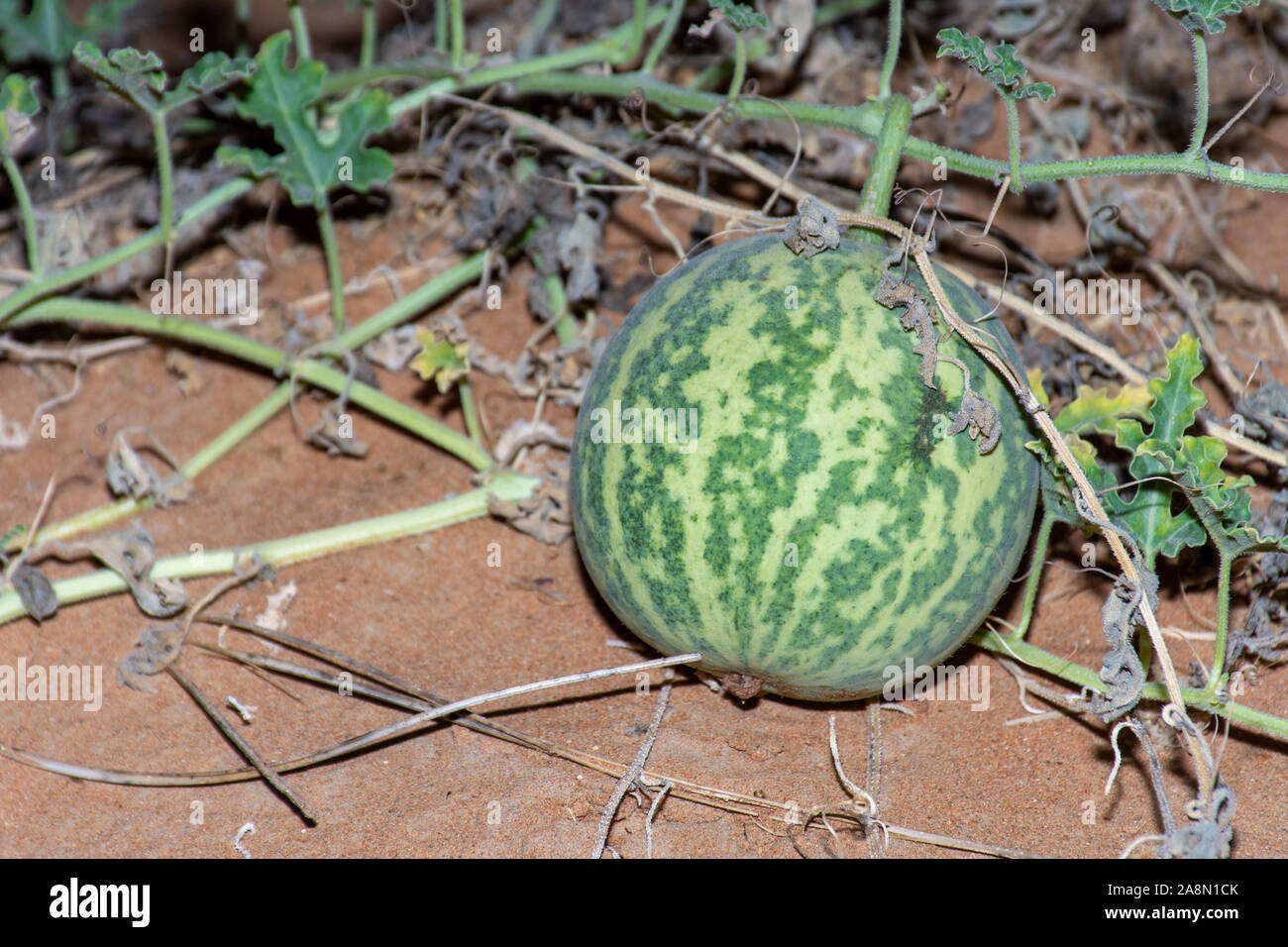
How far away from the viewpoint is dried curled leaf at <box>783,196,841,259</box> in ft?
6.73

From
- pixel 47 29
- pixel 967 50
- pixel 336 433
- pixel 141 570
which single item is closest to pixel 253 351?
pixel 336 433

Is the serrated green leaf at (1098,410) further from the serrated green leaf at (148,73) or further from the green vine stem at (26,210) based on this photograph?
the green vine stem at (26,210)

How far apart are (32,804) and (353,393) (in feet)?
3.74

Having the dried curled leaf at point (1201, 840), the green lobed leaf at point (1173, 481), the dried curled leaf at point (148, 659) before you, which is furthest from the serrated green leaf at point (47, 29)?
the dried curled leaf at point (1201, 840)

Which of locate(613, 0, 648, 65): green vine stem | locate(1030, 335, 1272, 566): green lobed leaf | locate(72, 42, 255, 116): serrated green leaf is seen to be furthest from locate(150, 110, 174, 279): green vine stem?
locate(1030, 335, 1272, 566): green lobed leaf

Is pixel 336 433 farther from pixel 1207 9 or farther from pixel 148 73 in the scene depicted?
pixel 1207 9

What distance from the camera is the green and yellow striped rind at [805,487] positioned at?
1.88 meters

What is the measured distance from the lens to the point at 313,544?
2625 millimetres

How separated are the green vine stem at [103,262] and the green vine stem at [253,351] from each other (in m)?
0.06

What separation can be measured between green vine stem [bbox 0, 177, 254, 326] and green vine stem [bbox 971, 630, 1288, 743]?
2.00 meters

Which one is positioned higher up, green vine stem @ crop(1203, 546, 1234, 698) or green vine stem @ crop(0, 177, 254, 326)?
green vine stem @ crop(0, 177, 254, 326)

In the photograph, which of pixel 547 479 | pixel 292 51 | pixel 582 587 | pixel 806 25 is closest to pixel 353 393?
pixel 547 479

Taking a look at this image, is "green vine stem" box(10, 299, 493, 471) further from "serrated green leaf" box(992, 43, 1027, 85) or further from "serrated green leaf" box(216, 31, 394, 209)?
"serrated green leaf" box(992, 43, 1027, 85)

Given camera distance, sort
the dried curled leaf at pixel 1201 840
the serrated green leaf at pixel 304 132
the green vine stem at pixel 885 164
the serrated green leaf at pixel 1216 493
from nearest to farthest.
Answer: the dried curled leaf at pixel 1201 840 → the serrated green leaf at pixel 1216 493 → the green vine stem at pixel 885 164 → the serrated green leaf at pixel 304 132
